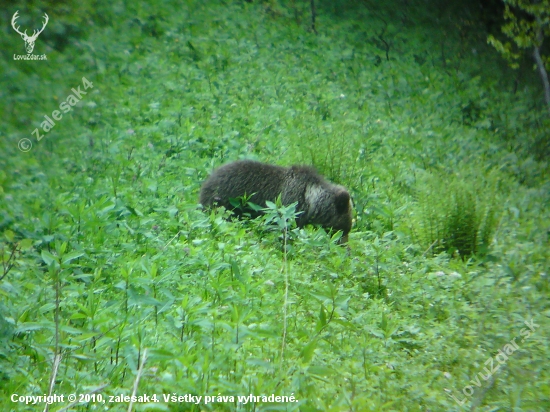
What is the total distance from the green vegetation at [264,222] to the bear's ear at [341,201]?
37cm

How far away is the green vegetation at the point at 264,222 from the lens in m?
3.69

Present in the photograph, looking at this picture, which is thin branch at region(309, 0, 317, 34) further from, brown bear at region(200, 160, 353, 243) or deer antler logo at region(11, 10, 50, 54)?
brown bear at region(200, 160, 353, 243)

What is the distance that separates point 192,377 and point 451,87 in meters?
10.8

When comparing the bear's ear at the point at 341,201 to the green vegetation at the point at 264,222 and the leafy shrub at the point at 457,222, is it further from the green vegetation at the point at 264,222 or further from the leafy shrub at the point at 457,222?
the leafy shrub at the point at 457,222

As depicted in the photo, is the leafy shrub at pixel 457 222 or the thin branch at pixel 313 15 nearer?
the leafy shrub at pixel 457 222

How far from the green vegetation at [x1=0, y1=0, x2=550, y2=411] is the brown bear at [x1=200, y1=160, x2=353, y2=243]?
28 cm

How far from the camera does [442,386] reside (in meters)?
3.97

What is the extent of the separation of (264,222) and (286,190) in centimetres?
87

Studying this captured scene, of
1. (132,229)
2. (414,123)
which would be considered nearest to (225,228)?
(132,229)

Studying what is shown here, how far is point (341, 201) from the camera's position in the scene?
709cm

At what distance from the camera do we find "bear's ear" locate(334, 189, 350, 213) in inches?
278

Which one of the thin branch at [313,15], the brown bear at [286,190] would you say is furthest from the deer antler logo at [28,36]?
the thin branch at [313,15]

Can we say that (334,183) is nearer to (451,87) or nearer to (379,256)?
(379,256)

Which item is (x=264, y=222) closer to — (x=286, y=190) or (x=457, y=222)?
(x=286, y=190)
